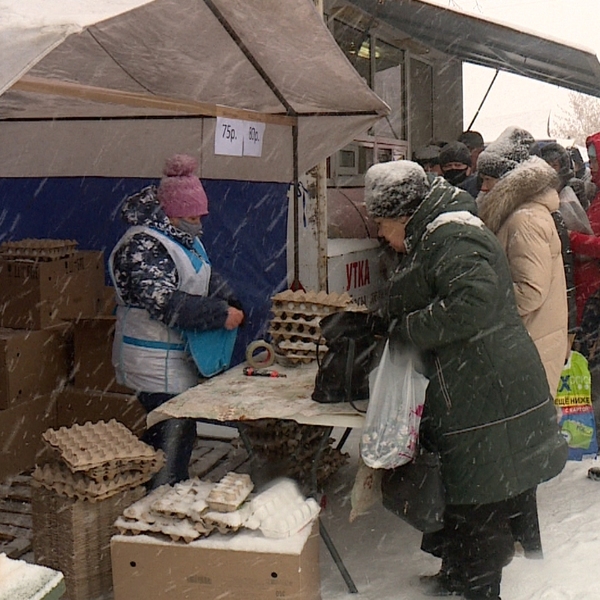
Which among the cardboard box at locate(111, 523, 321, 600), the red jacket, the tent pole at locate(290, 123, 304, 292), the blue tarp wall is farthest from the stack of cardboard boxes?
the red jacket

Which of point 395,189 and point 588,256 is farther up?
point 395,189

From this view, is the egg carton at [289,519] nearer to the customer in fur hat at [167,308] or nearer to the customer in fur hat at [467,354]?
the customer in fur hat at [467,354]

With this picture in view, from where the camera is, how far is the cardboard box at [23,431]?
4.94m

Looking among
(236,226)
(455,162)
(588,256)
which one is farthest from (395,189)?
(455,162)

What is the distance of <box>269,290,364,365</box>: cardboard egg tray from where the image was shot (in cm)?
398

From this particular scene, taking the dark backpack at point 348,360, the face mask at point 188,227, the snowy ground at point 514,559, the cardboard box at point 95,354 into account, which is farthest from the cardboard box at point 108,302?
the dark backpack at point 348,360

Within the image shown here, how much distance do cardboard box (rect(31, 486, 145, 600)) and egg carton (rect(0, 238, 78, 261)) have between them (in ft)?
6.38

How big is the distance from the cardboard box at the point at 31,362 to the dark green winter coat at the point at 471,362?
8.65 ft

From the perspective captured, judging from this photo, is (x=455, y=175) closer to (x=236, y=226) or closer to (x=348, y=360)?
(x=236, y=226)

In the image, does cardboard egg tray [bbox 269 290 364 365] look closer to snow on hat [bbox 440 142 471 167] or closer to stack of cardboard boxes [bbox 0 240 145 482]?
stack of cardboard boxes [bbox 0 240 145 482]

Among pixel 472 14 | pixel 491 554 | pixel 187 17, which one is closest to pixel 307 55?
pixel 187 17

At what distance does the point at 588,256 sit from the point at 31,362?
11.4ft

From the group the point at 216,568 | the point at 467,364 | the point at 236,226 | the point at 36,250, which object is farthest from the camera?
the point at 236,226

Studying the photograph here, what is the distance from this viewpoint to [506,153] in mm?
4133
